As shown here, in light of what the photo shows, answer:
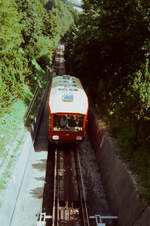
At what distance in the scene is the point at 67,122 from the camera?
1291 centimetres

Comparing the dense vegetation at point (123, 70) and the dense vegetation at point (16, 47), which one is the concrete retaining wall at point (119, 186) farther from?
the dense vegetation at point (16, 47)

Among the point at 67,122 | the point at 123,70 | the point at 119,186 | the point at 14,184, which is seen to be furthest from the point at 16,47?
the point at 119,186

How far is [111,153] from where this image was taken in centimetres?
1196

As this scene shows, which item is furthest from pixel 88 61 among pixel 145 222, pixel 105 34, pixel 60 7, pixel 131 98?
pixel 60 7

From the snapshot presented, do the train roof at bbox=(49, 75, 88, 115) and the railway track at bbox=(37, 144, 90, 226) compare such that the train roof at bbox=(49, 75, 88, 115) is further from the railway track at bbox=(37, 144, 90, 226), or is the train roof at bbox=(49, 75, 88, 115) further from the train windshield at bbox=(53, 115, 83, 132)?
the railway track at bbox=(37, 144, 90, 226)

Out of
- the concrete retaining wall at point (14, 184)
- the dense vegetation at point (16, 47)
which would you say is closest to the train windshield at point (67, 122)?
the concrete retaining wall at point (14, 184)

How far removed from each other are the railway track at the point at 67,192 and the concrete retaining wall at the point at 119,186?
1607 mm

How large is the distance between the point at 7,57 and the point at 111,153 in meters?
11.2

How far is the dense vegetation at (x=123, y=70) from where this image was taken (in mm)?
10367

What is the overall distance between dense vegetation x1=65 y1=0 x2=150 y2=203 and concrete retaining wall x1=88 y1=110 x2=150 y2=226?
49 cm

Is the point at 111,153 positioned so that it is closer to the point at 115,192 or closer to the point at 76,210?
the point at 115,192

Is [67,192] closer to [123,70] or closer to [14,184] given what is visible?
[14,184]

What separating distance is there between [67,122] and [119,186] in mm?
5244

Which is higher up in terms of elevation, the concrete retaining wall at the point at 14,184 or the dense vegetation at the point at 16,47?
the dense vegetation at the point at 16,47
